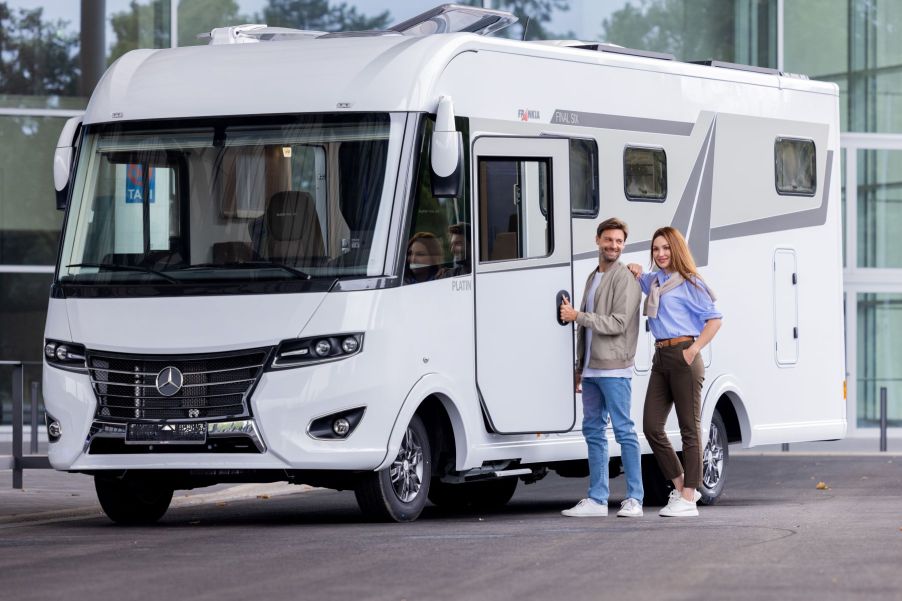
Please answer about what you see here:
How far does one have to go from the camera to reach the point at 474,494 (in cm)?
1493

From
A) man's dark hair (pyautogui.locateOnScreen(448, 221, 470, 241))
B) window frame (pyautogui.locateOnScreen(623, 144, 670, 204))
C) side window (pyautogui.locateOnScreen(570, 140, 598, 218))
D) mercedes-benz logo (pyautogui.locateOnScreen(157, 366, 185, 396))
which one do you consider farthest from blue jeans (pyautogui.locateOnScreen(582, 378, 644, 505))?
mercedes-benz logo (pyautogui.locateOnScreen(157, 366, 185, 396))

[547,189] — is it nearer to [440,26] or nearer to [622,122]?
[622,122]

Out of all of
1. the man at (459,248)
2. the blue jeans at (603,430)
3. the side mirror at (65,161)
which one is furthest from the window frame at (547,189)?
the side mirror at (65,161)

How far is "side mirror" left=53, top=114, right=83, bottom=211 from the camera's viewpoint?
41.9 feet

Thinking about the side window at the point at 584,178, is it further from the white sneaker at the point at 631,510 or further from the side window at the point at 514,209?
the white sneaker at the point at 631,510

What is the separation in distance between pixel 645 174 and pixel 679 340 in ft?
6.05

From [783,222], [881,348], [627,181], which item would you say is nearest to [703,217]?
[627,181]

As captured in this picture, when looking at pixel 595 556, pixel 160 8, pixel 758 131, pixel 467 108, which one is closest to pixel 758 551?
pixel 595 556

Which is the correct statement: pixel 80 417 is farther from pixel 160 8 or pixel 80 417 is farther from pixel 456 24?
pixel 160 8

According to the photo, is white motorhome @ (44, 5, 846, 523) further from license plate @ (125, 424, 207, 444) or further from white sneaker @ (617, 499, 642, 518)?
white sneaker @ (617, 499, 642, 518)

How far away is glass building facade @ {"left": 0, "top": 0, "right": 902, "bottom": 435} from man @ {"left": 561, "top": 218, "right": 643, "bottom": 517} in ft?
37.3

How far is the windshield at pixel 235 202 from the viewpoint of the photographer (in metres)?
11.9

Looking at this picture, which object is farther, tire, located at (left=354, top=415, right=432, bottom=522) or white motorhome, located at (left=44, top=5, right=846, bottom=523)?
tire, located at (left=354, top=415, right=432, bottom=522)

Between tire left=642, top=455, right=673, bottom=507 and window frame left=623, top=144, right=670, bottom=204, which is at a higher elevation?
window frame left=623, top=144, right=670, bottom=204
